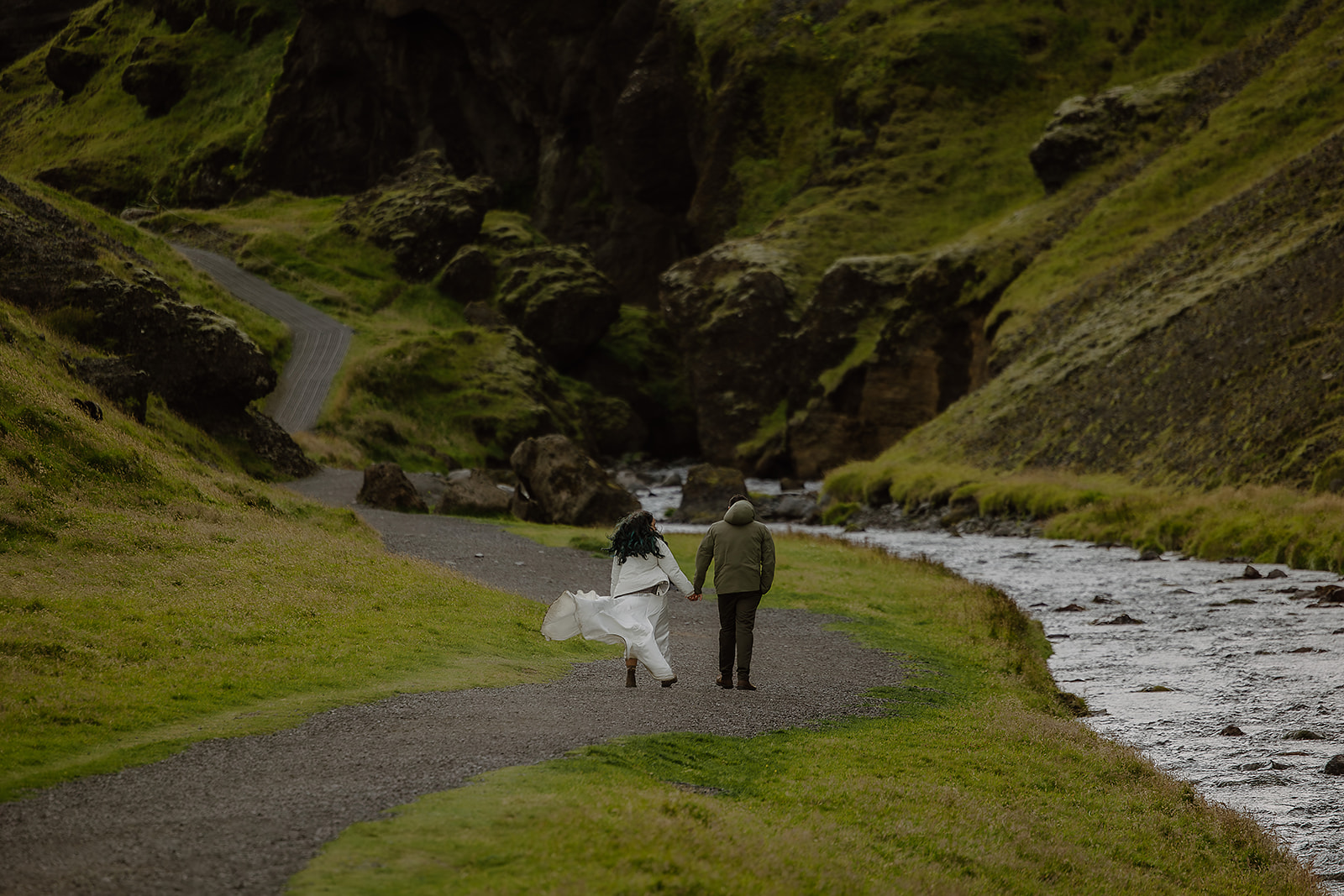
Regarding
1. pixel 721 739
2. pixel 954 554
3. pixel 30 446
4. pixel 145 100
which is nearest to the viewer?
pixel 721 739

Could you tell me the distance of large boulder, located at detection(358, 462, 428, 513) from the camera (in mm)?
42844

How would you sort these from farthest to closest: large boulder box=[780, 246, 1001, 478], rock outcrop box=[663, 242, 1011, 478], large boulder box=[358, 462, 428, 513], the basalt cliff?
1. rock outcrop box=[663, 242, 1011, 478]
2. large boulder box=[780, 246, 1001, 478]
3. the basalt cliff
4. large boulder box=[358, 462, 428, 513]

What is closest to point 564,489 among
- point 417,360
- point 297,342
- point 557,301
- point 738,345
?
point 417,360

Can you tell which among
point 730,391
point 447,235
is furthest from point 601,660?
point 447,235

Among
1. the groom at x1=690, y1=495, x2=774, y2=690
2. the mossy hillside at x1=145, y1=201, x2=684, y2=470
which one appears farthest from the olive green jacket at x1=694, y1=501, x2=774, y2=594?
the mossy hillside at x1=145, y1=201, x2=684, y2=470

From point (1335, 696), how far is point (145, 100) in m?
179

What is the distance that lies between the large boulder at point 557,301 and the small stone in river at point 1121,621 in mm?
76725

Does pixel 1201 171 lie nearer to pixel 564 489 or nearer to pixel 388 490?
pixel 564 489

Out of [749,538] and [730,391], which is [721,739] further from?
[730,391]

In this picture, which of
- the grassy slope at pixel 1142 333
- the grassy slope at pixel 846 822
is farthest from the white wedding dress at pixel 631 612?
the grassy slope at pixel 1142 333

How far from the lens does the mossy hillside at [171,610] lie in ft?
40.3

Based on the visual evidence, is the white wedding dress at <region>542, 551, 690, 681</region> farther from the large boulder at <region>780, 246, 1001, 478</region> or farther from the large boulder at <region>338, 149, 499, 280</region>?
the large boulder at <region>338, 149, 499, 280</region>

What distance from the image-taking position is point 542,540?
3666cm

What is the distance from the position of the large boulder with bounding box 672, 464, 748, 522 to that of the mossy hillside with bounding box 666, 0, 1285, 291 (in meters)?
44.6
